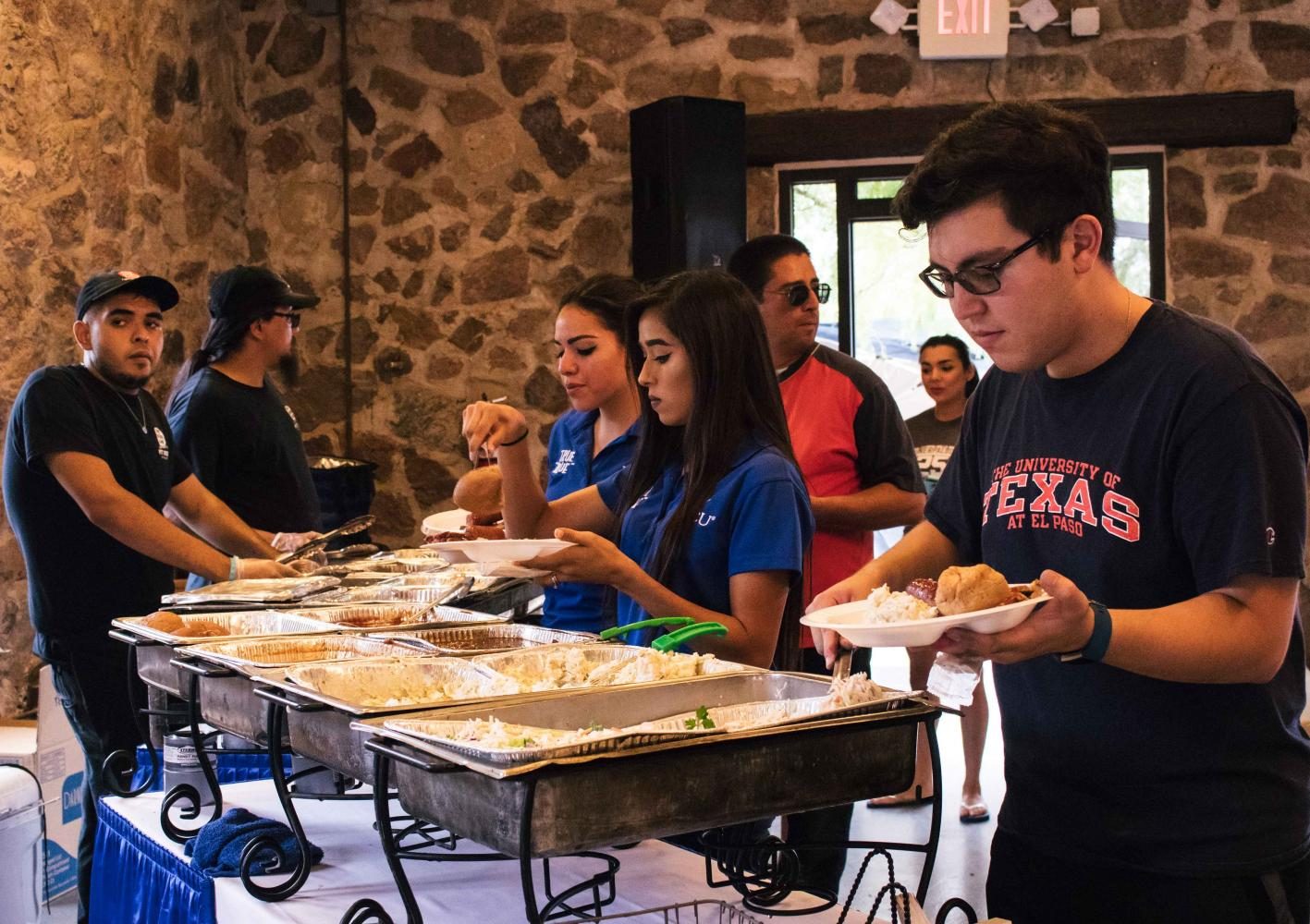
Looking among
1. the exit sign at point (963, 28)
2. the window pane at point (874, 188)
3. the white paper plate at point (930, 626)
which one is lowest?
the white paper plate at point (930, 626)

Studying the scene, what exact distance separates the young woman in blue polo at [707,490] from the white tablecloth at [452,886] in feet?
1.20

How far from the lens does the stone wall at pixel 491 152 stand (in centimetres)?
546

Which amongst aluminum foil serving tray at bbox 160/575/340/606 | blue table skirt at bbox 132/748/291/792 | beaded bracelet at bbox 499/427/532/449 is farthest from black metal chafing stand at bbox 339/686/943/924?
beaded bracelet at bbox 499/427/532/449

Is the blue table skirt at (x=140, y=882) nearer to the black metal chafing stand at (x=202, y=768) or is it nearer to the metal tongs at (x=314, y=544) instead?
the black metal chafing stand at (x=202, y=768)

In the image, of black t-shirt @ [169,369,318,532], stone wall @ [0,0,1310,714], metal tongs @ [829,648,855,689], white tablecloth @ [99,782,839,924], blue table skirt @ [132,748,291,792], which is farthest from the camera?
stone wall @ [0,0,1310,714]

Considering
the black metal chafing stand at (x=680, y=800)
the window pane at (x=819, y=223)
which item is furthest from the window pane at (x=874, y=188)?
the black metal chafing stand at (x=680, y=800)

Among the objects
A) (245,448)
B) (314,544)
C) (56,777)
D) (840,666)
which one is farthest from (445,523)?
(840,666)

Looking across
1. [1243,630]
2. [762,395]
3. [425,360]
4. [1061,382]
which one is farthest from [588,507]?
[425,360]

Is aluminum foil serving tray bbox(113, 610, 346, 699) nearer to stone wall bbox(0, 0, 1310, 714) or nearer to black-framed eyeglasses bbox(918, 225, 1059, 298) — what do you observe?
black-framed eyeglasses bbox(918, 225, 1059, 298)

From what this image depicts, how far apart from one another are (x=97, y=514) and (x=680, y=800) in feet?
7.04

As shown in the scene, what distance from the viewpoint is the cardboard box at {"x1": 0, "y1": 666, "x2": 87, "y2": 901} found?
3357mm

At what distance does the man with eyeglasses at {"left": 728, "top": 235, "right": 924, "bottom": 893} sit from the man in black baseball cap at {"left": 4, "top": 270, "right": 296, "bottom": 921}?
1146mm

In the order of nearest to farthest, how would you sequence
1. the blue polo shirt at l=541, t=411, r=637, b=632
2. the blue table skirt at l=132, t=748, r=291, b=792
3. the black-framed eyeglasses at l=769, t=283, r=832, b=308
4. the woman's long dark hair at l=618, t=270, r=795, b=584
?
1. the woman's long dark hair at l=618, t=270, r=795, b=584
2. the blue table skirt at l=132, t=748, r=291, b=792
3. the blue polo shirt at l=541, t=411, r=637, b=632
4. the black-framed eyeglasses at l=769, t=283, r=832, b=308

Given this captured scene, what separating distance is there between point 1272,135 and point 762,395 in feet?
13.7
